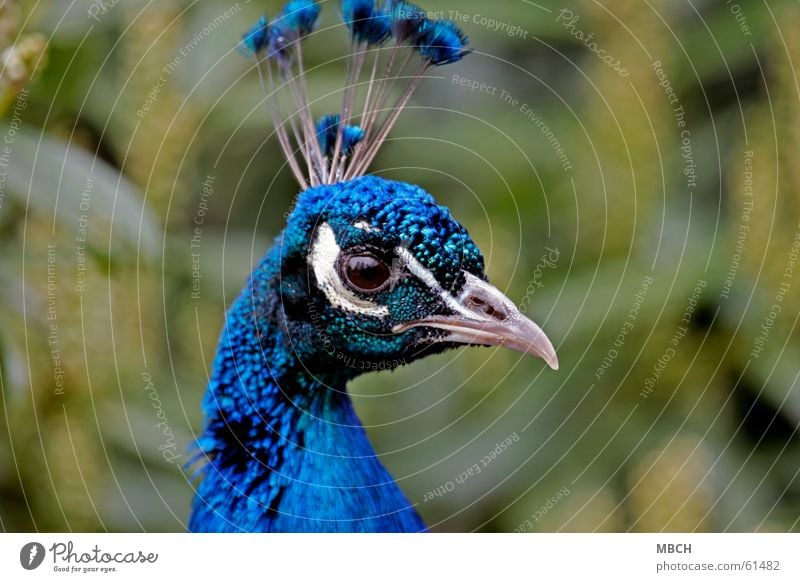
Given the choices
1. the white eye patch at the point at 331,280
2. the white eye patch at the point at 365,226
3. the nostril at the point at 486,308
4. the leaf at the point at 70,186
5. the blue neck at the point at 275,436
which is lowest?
the blue neck at the point at 275,436

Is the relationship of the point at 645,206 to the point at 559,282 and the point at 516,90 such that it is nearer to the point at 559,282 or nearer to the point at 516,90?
the point at 559,282

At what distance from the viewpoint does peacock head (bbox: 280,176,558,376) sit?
47.4 inches

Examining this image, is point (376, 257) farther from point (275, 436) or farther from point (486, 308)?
point (275, 436)

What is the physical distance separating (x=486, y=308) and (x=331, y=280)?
7.9 inches

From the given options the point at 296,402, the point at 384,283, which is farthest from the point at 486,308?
the point at 296,402

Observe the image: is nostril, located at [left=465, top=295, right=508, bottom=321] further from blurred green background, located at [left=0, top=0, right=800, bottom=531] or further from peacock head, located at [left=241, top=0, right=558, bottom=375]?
blurred green background, located at [left=0, top=0, right=800, bottom=531]

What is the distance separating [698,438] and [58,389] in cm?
126

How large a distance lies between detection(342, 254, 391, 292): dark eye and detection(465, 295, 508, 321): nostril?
110mm

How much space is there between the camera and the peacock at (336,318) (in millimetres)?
1218

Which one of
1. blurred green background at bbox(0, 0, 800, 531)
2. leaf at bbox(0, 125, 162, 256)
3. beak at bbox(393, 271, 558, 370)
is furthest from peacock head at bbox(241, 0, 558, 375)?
blurred green background at bbox(0, 0, 800, 531)

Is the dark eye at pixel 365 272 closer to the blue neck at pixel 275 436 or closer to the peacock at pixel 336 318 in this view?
the peacock at pixel 336 318
